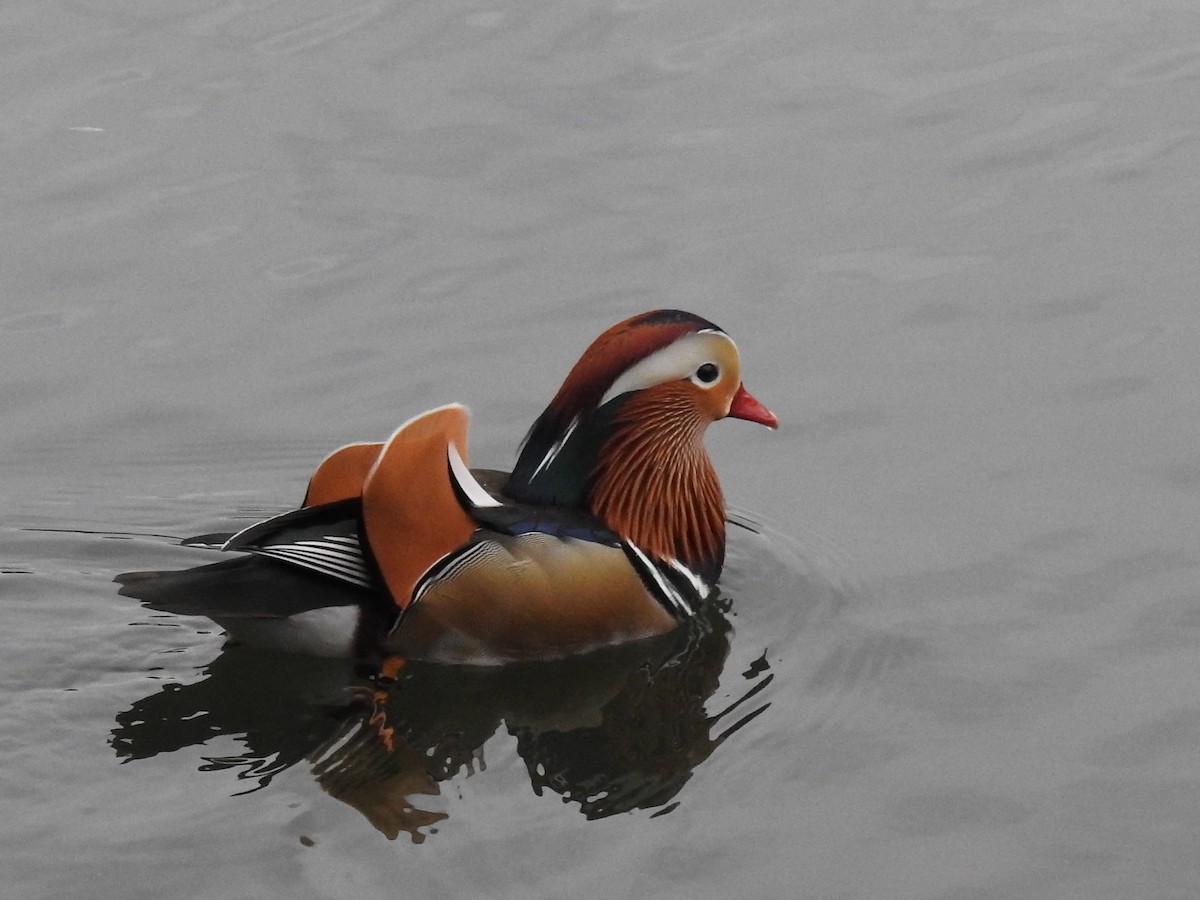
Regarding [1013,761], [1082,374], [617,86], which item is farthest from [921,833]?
[617,86]

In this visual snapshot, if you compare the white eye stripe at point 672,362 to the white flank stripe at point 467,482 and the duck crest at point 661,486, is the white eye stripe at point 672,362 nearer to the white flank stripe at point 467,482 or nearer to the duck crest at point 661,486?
the duck crest at point 661,486

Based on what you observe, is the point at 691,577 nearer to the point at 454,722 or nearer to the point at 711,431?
the point at 454,722

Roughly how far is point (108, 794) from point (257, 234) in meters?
4.25

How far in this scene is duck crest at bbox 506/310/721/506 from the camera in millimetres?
7055

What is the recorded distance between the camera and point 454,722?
6594 millimetres

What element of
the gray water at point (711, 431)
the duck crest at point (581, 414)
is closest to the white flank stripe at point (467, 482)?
the duck crest at point (581, 414)

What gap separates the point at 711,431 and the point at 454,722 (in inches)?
97.1

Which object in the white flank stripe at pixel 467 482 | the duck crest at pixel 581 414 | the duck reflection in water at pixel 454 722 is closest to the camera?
the duck reflection in water at pixel 454 722

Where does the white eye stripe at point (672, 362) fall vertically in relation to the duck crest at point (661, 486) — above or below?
above

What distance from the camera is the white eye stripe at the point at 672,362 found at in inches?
281

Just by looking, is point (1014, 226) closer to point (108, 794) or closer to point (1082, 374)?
point (1082, 374)

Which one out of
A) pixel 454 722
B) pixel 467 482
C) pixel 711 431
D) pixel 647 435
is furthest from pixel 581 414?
pixel 711 431

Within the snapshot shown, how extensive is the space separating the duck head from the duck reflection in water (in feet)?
1.51

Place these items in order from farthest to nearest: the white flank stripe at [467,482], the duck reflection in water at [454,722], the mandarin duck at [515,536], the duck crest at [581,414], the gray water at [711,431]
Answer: the duck crest at [581,414], the white flank stripe at [467,482], the mandarin duck at [515,536], the duck reflection in water at [454,722], the gray water at [711,431]
